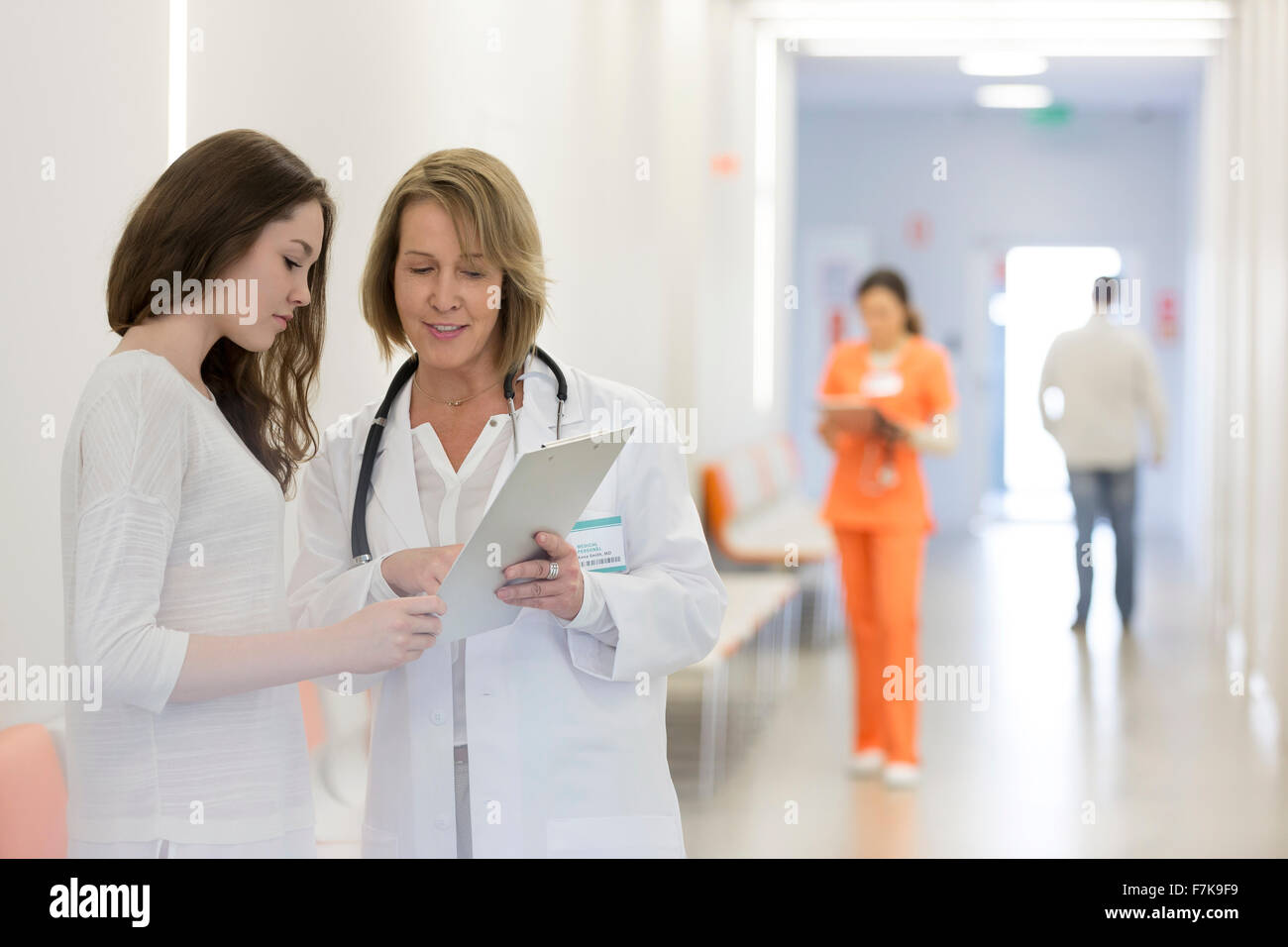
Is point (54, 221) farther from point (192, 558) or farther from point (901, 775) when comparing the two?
point (901, 775)

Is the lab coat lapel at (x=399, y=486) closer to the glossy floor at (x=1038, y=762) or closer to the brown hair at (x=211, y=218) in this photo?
the brown hair at (x=211, y=218)

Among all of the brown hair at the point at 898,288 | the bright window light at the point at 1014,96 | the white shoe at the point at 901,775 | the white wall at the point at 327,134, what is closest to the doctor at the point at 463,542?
the white wall at the point at 327,134

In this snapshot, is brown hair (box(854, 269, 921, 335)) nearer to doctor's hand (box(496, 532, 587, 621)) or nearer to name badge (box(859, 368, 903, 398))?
name badge (box(859, 368, 903, 398))

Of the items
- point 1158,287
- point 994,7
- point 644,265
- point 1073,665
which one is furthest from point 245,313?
point 1158,287

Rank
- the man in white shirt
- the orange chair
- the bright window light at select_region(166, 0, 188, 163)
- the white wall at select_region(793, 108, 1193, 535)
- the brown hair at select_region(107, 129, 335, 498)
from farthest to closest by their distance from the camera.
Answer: the white wall at select_region(793, 108, 1193, 535), the man in white shirt, the bright window light at select_region(166, 0, 188, 163), the orange chair, the brown hair at select_region(107, 129, 335, 498)

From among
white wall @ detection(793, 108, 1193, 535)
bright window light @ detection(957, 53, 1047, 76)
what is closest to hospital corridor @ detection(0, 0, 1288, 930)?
bright window light @ detection(957, 53, 1047, 76)

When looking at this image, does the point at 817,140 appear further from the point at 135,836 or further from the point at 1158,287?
the point at 135,836

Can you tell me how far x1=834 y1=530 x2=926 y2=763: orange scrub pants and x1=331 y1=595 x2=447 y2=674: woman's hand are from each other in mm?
2895

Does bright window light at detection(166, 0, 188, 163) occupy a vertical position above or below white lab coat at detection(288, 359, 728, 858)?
above

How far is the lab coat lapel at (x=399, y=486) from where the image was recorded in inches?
67.8

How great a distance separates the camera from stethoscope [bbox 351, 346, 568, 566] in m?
1.71

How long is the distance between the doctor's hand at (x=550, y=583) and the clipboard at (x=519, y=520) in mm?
10

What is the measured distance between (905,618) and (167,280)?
317 cm

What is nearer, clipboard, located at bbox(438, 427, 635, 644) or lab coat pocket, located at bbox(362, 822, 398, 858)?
clipboard, located at bbox(438, 427, 635, 644)
